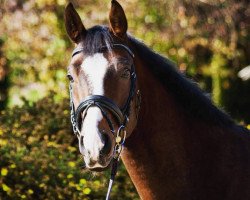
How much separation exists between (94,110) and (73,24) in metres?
0.58

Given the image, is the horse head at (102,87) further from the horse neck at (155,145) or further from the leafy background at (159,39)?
the leafy background at (159,39)

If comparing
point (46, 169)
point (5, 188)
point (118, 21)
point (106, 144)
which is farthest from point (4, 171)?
point (106, 144)

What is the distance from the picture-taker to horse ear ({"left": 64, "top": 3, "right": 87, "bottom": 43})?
11.4 feet

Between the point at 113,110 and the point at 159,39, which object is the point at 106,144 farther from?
the point at 159,39

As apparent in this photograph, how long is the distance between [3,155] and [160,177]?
10.6 ft

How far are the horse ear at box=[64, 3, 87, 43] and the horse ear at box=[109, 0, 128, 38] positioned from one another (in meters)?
0.16

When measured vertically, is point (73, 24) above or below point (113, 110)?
above

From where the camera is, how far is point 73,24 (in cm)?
349

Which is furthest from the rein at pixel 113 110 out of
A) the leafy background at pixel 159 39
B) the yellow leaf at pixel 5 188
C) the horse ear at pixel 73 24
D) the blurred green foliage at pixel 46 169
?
the leafy background at pixel 159 39

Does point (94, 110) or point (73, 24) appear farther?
point (73, 24)

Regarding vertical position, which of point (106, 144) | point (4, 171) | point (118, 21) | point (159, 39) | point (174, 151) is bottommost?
point (106, 144)

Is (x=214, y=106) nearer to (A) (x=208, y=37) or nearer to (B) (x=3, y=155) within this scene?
(B) (x=3, y=155)

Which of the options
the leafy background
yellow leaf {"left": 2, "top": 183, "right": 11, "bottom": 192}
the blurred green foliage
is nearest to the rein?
the blurred green foliage

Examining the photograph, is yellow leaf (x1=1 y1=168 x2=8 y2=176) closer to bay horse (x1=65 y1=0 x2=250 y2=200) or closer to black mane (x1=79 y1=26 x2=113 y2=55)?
bay horse (x1=65 y1=0 x2=250 y2=200)
